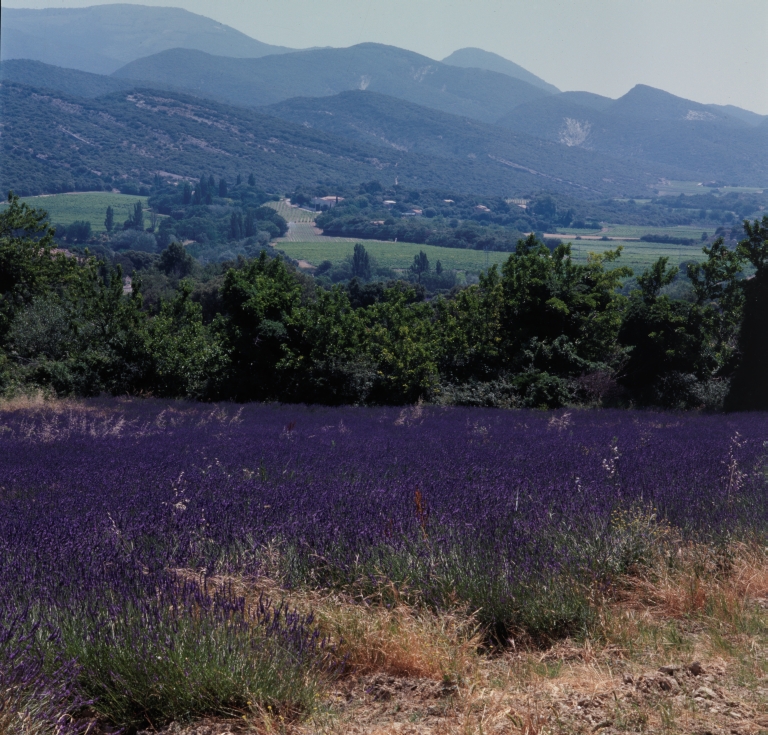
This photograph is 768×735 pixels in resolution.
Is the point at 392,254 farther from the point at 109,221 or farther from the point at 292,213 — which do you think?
the point at 292,213

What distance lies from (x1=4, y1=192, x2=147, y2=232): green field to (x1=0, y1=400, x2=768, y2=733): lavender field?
140 meters

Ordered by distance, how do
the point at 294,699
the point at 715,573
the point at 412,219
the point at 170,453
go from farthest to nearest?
1. the point at 412,219
2. the point at 170,453
3. the point at 715,573
4. the point at 294,699

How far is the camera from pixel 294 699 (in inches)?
109

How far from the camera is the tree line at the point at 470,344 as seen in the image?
1934 cm

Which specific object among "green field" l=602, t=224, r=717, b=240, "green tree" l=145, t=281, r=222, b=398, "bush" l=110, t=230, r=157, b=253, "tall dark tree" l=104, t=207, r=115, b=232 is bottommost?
"bush" l=110, t=230, r=157, b=253

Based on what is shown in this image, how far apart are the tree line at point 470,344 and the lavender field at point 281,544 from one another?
460 inches

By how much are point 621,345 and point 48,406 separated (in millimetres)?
15322

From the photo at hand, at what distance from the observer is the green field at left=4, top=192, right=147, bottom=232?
141875 mm

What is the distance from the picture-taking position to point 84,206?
156 m

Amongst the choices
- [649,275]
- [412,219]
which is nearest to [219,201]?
[412,219]

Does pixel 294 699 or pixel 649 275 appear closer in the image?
pixel 294 699

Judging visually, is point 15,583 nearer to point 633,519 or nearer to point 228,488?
point 228,488

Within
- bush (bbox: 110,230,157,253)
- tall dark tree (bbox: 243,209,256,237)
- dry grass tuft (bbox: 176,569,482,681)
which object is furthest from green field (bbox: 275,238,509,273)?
dry grass tuft (bbox: 176,569,482,681)

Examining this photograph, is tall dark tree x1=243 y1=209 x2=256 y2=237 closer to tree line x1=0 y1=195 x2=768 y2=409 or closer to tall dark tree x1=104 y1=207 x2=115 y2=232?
tall dark tree x1=104 y1=207 x2=115 y2=232
